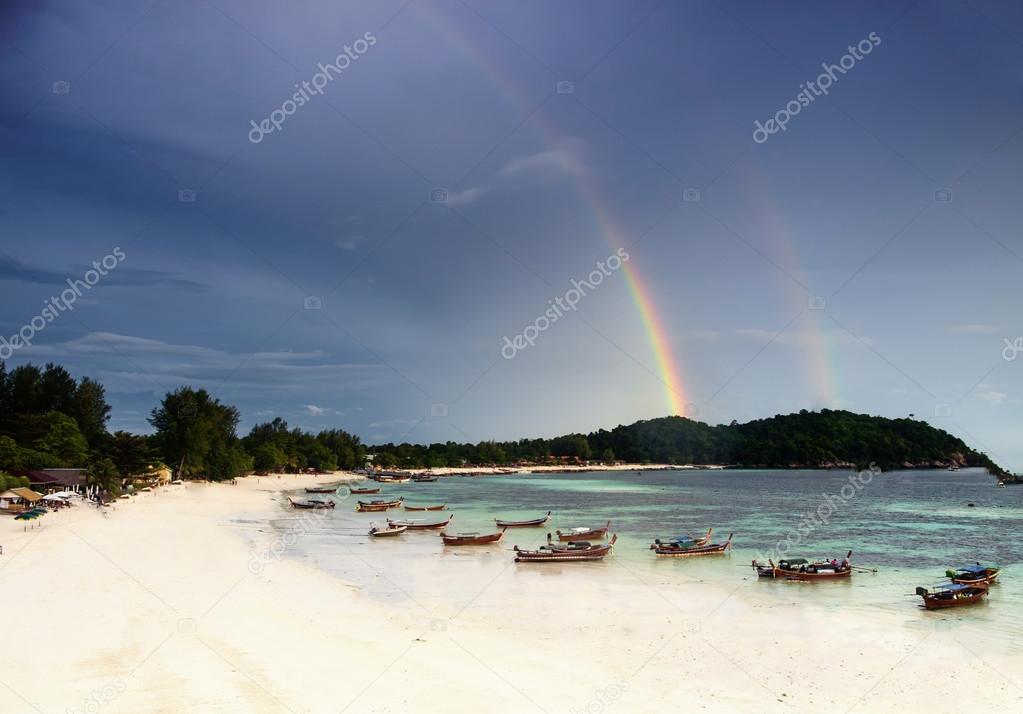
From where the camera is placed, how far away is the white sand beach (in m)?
13.5

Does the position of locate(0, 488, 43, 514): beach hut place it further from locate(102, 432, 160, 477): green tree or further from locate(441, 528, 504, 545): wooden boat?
locate(441, 528, 504, 545): wooden boat

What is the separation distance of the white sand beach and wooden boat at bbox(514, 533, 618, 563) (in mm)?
4461

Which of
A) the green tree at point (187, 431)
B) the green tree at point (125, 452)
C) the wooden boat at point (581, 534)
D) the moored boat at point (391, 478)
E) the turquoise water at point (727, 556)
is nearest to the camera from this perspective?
the turquoise water at point (727, 556)

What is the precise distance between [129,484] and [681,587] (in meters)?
56.5

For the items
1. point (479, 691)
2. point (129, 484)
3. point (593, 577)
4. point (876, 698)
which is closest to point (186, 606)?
point (479, 691)

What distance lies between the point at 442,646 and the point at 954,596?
1945 cm

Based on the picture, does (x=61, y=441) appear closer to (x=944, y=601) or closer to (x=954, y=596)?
(x=944, y=601)

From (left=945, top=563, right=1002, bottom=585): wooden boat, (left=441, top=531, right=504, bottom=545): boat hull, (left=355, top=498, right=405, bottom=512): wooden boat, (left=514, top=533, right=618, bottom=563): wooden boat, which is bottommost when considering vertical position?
(left=355, top=498, right=405, bottom=512): wooden boat

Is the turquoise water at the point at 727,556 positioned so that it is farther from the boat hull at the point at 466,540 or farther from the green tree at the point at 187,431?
the green tree at the point at 187,431

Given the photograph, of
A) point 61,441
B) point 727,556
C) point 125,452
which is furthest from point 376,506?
point 727,556

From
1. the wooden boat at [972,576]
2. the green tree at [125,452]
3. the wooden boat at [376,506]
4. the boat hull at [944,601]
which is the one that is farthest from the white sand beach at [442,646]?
the wooden boat at [376,506]

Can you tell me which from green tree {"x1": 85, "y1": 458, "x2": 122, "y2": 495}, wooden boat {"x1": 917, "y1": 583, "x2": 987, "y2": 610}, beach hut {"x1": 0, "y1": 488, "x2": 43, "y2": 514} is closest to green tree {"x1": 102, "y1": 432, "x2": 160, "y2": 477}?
green tree {"x1": 85, "y1": 458, "x2": 122, "y2": 495}

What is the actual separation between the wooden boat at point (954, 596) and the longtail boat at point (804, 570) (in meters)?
4.34

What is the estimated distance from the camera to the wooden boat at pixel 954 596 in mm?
23547
